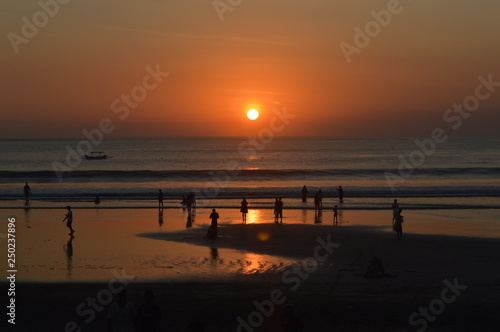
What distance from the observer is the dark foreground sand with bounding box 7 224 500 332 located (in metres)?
13.9

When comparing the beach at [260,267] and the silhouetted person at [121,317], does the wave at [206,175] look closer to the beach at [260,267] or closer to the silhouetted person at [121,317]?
the beach at [260,267]

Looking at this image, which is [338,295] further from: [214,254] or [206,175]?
[206,175]

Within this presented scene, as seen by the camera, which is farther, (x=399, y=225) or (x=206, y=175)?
(x=206, y=175)

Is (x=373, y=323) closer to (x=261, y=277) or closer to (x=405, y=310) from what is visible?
(x=405, y=310)

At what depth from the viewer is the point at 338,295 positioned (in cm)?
1608

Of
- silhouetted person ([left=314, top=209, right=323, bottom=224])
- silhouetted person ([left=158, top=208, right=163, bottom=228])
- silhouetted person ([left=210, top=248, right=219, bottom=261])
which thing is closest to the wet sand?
silhouetted person ([left=210, top=248, right=219, bottom=261])

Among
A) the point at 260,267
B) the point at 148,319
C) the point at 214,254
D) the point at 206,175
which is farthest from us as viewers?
the point at 206,175

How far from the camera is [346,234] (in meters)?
27.5

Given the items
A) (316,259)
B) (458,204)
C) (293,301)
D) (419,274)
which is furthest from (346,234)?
(458,204)

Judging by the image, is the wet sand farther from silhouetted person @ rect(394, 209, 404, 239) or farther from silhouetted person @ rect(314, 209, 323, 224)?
silhouetted person @ rect(314, 209, 323, 224)

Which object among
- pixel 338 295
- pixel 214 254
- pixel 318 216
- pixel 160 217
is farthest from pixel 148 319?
pixel 318 216

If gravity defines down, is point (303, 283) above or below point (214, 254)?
below

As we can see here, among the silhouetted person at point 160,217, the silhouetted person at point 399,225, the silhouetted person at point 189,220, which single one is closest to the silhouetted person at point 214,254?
the silhouetted person at point 189,220

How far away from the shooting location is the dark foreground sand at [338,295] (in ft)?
45.4
